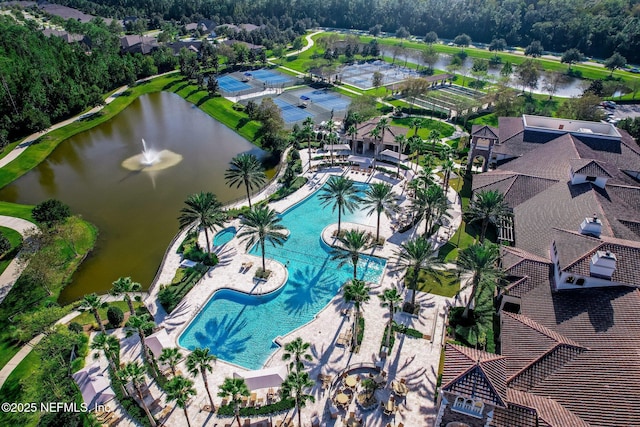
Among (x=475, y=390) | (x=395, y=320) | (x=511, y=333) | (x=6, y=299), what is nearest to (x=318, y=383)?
(x=395, y=320)

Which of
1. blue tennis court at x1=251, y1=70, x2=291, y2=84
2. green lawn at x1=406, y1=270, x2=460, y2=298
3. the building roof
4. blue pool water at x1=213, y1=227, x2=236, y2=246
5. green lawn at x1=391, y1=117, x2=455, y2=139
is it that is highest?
the building roof

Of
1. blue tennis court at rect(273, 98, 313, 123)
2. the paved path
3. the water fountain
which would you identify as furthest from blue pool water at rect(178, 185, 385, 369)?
blue tennis court at rect(273, 98, 313, 123)

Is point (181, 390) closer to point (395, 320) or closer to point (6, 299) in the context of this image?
point (395, 320)

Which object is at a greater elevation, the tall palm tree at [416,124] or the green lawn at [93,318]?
the tall palm tree at [416,124]

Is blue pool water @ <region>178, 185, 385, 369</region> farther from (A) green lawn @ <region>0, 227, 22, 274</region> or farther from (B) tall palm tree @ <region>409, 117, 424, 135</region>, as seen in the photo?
(B) tall palm tree @ <region>409, 117, 424, 135</region>

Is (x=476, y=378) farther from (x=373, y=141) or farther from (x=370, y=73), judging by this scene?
(x=370, y=73)

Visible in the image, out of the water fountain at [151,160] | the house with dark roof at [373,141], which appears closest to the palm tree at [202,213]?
the water fountain at [151,160]

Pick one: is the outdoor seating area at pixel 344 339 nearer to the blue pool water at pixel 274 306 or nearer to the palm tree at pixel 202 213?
the blue pool water at pixel 274 306
